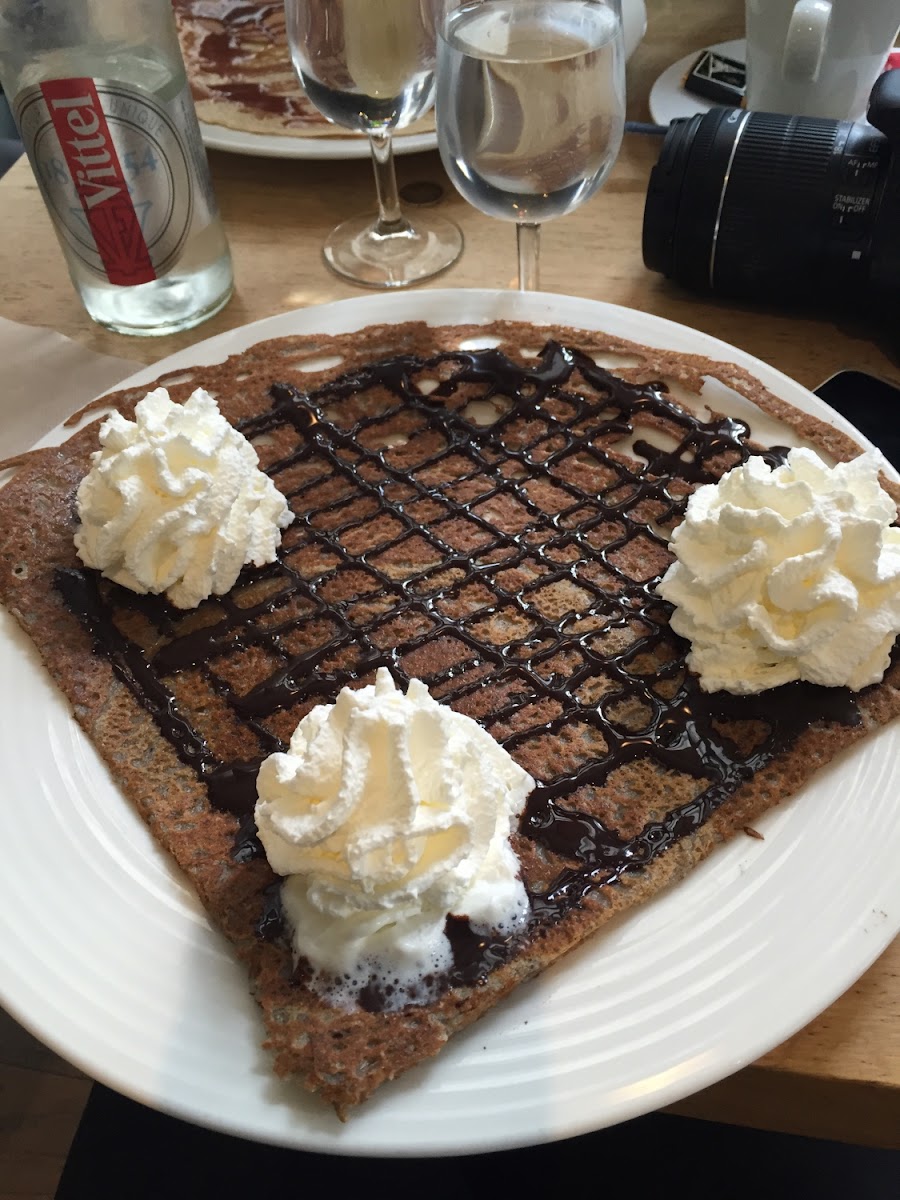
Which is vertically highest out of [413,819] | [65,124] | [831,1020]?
[65,124]

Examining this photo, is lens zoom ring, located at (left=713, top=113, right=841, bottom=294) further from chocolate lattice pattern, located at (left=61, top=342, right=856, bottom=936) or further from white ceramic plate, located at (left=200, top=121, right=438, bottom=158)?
white ceramic plate, located at (left=200, top=121, right=438, bottom=158)

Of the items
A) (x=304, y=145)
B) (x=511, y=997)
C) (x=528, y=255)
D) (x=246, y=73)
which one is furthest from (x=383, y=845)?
(x=246, y=73)

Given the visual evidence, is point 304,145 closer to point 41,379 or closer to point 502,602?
point 41,379

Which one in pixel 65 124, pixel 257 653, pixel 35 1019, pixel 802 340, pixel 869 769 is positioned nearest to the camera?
pixel 35 1019

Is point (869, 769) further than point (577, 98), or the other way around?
point (577, 98)

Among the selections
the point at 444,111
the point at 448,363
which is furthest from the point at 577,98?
the point at 448,363

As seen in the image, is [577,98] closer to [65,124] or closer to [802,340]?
[802,340]

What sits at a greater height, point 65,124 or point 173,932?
point 65,124
